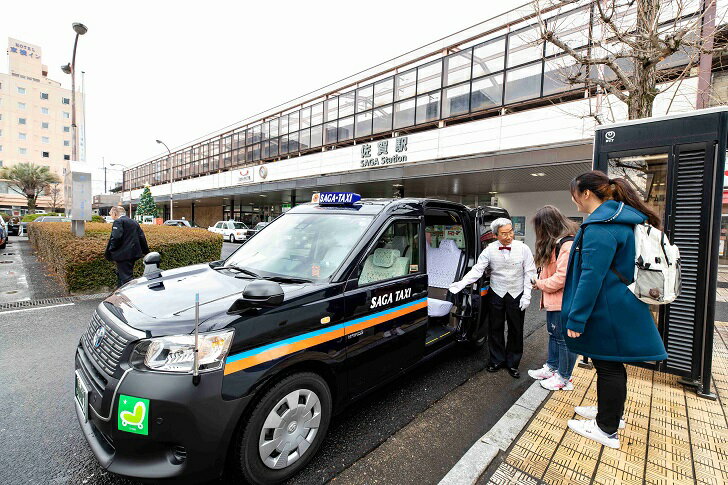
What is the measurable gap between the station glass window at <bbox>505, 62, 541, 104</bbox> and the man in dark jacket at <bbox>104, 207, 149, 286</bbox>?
13.1m

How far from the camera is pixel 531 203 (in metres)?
16.9

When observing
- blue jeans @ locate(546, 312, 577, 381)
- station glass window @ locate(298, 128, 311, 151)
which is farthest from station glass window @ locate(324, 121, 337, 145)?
blue jeans @ locate(546, 312, 577, 381)

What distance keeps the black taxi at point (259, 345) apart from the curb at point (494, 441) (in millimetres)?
836

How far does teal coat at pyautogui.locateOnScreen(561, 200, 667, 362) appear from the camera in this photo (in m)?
2.34

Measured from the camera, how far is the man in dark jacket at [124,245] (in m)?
6.11

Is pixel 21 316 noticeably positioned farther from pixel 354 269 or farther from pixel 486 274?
pixel 486 274

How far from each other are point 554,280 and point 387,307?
1.77 metres

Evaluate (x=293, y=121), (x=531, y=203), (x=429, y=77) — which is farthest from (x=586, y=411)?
(x=293, y=121)

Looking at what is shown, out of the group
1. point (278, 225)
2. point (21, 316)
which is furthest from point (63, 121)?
point (278, 225)

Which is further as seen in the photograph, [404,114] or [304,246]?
[404,114]

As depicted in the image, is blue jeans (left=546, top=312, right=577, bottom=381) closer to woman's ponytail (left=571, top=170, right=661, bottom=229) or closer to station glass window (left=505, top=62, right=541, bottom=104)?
woman's ponytail (left=571, top=170, right=661, bottom=229)

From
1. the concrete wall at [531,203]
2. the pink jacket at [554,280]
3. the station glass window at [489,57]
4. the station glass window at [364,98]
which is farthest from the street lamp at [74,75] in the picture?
the concrete wall at [531,203]

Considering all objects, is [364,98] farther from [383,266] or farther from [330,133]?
[383,266]

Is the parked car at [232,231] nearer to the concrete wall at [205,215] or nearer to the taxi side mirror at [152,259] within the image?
the concrete wall at [205,215]
